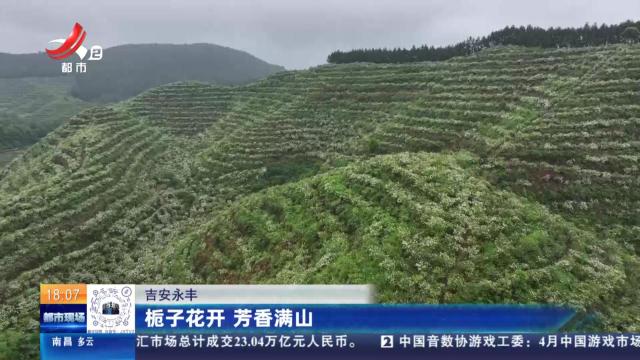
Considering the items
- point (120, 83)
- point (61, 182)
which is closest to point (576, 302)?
point (61, 182)

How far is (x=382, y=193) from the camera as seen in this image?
28.6 meters

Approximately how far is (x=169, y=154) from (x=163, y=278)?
33.3m

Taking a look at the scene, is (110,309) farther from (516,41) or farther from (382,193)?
(516,41)

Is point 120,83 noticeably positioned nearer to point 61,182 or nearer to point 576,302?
point 61,182

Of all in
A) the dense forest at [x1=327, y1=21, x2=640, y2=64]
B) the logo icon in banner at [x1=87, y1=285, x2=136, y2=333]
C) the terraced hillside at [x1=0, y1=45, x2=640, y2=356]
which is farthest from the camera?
the dense forest at [x1=327, y1=21, x2=640, y2=64]

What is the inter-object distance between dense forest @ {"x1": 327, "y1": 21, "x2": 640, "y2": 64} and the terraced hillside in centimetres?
863

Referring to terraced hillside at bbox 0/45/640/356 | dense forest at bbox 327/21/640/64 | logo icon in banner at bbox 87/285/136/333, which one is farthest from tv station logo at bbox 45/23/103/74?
dense forest at bbox 327/21/640/64

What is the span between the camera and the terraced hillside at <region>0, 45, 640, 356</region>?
22000mm

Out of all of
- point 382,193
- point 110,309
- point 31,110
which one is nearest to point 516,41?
point 382,193

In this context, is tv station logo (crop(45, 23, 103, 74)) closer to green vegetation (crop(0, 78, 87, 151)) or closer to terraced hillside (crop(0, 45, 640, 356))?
terraced hillside (crop(0, 45, 640, 356))

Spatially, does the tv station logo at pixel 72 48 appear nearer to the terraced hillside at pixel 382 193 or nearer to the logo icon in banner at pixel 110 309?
the terraced hillside at pixel 382 193

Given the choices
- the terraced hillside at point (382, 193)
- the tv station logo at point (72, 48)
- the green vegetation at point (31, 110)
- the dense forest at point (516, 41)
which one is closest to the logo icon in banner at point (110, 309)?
the terraced hillside at point (382, 193)

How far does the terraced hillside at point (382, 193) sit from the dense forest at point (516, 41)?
8628mm

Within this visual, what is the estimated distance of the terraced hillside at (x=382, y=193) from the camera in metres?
22.0
